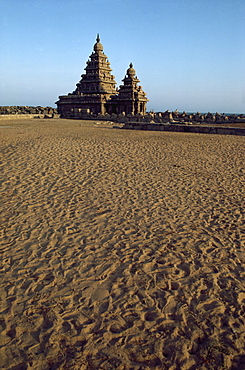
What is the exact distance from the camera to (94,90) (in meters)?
36.7

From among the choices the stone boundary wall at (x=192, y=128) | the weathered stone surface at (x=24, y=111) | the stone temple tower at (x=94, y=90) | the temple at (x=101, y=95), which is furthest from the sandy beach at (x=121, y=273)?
the weathered stone surface at (x=24, y=111)

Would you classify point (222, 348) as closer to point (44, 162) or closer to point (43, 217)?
point (43, 217)

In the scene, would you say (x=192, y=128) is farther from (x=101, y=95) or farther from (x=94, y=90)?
(x=94, y=90)

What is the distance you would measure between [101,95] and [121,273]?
114 ft

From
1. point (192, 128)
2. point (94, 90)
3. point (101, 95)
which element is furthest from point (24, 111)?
point (192, 128)

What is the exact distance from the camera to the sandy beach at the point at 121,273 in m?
2.56

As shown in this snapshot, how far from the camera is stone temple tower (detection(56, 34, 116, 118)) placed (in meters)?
36.3

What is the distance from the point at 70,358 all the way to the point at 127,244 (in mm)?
2049

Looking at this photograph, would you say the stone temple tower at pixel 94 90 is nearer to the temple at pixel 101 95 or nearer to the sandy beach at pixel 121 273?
the temple at pixel 101 95

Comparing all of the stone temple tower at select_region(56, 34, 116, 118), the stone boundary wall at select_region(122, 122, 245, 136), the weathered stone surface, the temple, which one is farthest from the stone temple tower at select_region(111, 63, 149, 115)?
the stone boundary wall at select_region(122, 122, 245, 136)

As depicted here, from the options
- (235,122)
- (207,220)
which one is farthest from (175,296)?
(235,122)

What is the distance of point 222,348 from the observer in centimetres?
259

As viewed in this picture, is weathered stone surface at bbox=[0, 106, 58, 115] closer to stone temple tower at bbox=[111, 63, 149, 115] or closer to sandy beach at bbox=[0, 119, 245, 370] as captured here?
stone temple tower at bbox=[111, 63, 149, 115]

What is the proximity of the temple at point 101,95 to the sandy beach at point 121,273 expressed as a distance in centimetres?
2923
